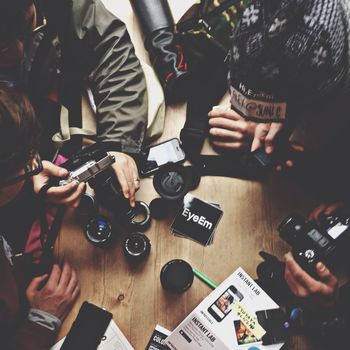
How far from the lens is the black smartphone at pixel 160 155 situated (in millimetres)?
1553

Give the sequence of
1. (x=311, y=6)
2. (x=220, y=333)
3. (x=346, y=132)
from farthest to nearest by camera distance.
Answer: (x=346, y=132) < (x=220, y=333) < (x=311, y=6)

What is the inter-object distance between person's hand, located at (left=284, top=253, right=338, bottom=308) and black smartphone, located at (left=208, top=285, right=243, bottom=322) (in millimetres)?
172

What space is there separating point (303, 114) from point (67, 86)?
2.70 feet

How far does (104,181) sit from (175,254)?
0.34 meters

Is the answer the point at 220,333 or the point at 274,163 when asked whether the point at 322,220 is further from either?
the point at 220,333

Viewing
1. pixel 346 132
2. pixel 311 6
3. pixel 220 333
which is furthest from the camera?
pixel 346 132

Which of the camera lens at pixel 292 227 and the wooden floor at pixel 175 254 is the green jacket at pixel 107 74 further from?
the camera lens at pixel 292 227

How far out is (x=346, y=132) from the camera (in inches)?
58.9

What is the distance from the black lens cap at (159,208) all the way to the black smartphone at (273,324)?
0.43 metres

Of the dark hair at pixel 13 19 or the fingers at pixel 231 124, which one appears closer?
the dark hair at pixel 13 19

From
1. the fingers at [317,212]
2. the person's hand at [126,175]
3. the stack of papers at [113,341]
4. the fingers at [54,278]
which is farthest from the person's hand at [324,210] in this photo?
the fingers at [54,278]

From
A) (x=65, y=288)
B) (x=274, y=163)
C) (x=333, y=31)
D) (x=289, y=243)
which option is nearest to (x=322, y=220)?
(x=289, y=243)

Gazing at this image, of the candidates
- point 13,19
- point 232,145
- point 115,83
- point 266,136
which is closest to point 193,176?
point 232,145

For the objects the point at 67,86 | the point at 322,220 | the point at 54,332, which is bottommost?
the point at 54,332
